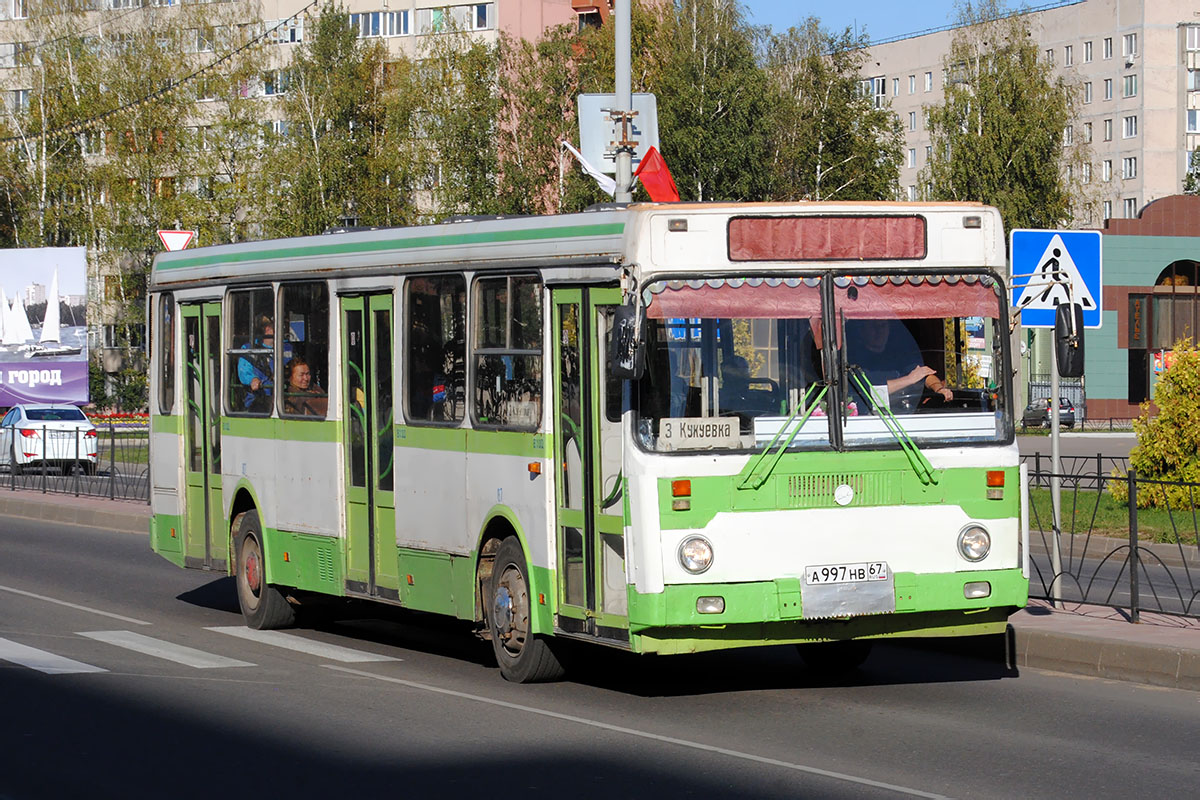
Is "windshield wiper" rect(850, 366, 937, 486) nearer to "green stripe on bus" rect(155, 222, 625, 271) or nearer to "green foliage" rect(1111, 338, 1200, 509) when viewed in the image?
"green stripe on bus" rect(155, 222, 625, 271)

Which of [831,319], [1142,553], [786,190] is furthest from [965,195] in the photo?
[831,319]

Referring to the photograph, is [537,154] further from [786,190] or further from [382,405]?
[382,405]

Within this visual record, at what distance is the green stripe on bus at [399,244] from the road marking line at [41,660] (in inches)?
132

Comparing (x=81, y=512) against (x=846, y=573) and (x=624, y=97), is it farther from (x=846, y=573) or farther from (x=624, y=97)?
(x=846, y=573)

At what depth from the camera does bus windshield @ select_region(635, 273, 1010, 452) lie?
967cm

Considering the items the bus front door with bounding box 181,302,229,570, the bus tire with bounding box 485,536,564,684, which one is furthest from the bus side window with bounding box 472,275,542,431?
→ the bus front door with bounding box 181,302,229,570

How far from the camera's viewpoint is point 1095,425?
70.9 m

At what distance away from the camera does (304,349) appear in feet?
44.3

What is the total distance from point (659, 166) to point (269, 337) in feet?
18.0

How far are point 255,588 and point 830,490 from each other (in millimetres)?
6205

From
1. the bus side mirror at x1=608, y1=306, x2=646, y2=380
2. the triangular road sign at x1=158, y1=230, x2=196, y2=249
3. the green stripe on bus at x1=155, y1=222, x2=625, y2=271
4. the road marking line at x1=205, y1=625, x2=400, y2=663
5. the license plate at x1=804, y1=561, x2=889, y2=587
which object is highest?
the triangular road sign at x1=158, y1=230, x2=196, y2=249

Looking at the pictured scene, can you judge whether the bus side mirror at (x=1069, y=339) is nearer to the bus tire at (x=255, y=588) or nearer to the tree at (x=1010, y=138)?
the bus tire at (x=255, y=588)

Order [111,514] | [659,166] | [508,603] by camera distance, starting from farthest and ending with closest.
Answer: [111,514], [659,166], [508,603]

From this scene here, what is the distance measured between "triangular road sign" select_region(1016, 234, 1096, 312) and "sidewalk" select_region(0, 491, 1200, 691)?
2.27 meters
